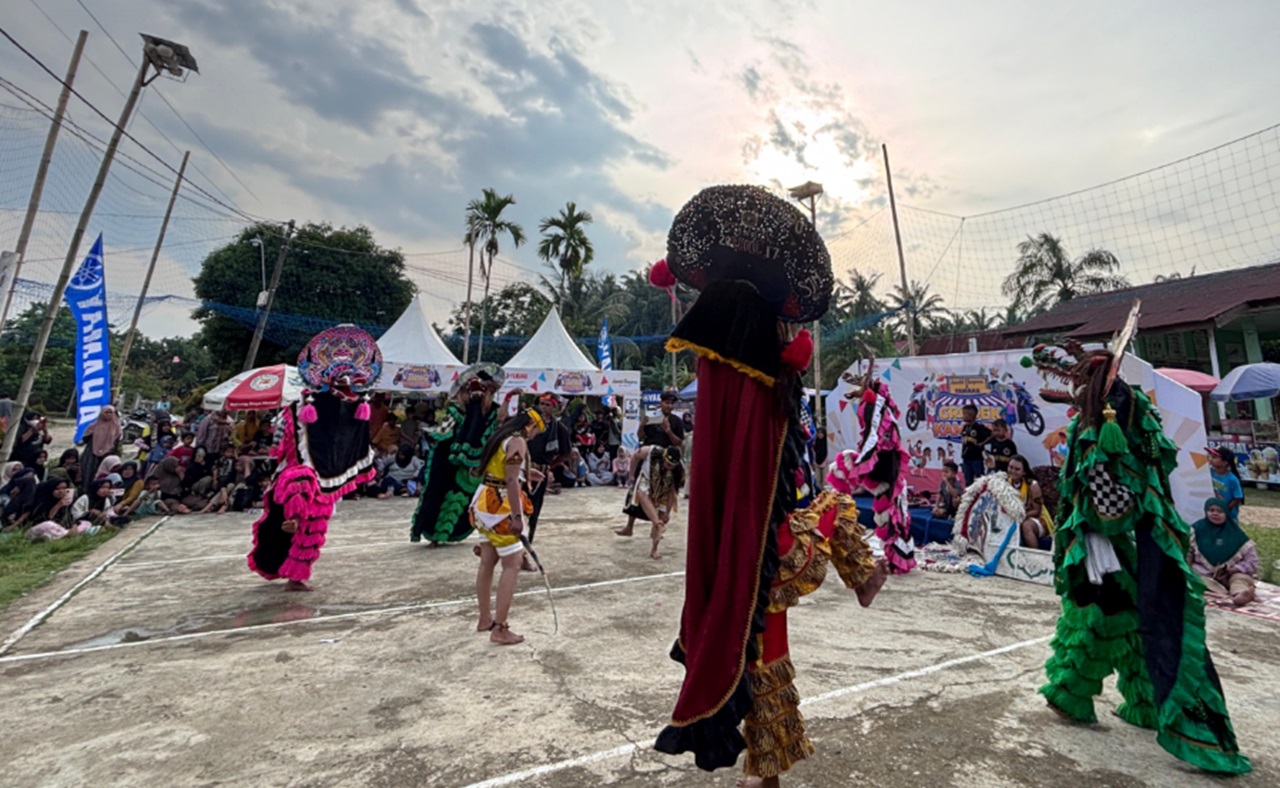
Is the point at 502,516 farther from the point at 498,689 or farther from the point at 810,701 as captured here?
the point at 810,701

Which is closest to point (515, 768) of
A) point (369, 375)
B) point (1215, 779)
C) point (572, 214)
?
point (1215, 779)

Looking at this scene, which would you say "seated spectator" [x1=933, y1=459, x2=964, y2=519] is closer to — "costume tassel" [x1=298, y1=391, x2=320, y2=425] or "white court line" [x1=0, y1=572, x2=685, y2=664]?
"white court line" [x1=0, y1=572, x2=685, y2=664]

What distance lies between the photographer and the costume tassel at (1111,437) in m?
2.95

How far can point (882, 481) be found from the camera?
6246 millimetres

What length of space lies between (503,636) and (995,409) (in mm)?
7583

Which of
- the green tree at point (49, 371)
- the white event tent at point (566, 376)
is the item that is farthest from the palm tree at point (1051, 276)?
the green tree at point (49, 371)

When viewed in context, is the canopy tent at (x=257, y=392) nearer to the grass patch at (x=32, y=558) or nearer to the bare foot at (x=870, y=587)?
the grass patch at (x=32, y=558)

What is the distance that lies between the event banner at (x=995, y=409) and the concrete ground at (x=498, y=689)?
8.50ft

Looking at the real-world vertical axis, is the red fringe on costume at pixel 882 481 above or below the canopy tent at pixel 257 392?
below

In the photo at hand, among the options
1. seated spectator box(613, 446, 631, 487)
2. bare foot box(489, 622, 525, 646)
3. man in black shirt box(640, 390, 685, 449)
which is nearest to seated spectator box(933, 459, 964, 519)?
man in black shirt box(640, 390, 685, 449)

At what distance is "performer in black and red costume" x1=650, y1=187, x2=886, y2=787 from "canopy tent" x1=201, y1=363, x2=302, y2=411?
36.3 ft

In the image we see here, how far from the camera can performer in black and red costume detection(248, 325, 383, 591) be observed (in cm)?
526

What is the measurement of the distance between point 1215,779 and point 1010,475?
4393 mm

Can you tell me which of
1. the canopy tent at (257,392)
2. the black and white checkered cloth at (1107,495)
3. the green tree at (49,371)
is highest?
the green tree at (49,371)
